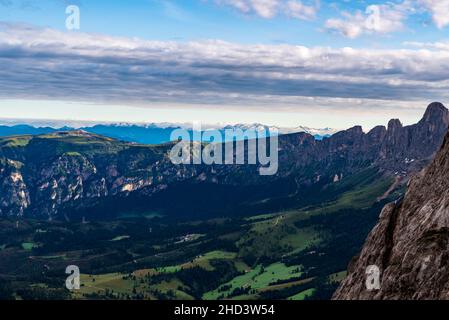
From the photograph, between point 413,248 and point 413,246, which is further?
point 413,246

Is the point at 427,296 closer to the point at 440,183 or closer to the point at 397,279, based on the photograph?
the point at 397,279

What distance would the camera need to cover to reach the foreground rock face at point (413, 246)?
2594 inches

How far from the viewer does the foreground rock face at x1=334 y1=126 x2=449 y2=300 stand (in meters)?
65.9

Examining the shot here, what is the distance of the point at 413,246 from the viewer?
238 ft

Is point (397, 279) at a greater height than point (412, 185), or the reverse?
point (412, 185)

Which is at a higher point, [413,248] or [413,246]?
[413,246]
